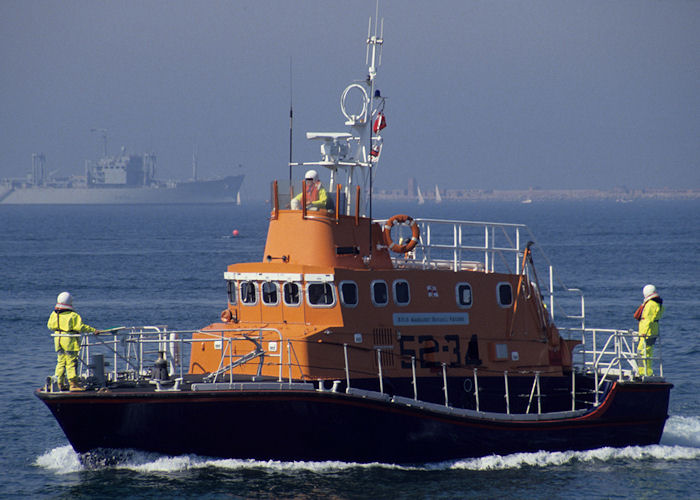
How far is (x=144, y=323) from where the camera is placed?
1357 inches

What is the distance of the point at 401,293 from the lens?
17.0 metres

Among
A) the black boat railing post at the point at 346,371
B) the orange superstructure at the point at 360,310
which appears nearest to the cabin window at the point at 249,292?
the orange superstructure at the point at 360,310

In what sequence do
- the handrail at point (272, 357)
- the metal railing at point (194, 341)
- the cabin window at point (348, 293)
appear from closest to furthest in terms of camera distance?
the metal railing at point (194, 341) < the handrail at point (272, 357) < the cabin window at point (348, 293)

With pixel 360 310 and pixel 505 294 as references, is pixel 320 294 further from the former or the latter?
pixel 505 294

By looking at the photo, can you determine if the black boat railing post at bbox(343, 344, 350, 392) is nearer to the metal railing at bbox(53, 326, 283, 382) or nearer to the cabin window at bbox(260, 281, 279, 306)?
the metal railing at bbox(53, 326, 283, 382)

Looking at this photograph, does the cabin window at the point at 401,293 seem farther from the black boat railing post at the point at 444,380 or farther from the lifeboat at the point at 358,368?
the black boat railing post at the point at 444,380

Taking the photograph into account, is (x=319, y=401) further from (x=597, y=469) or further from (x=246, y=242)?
(x=246, y=242)

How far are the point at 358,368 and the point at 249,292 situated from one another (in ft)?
8.21

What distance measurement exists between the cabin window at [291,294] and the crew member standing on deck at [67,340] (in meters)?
3.37

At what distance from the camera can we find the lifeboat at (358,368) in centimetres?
1540

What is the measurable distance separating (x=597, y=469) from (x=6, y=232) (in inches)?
3969

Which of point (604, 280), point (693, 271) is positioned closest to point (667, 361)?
point (604, 280)

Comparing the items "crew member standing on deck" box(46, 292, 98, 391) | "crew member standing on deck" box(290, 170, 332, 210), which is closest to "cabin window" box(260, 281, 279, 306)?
"crew member standing on deck" box(290, 170, 332, 210)

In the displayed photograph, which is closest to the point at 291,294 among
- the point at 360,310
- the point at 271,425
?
the point at 360,310
